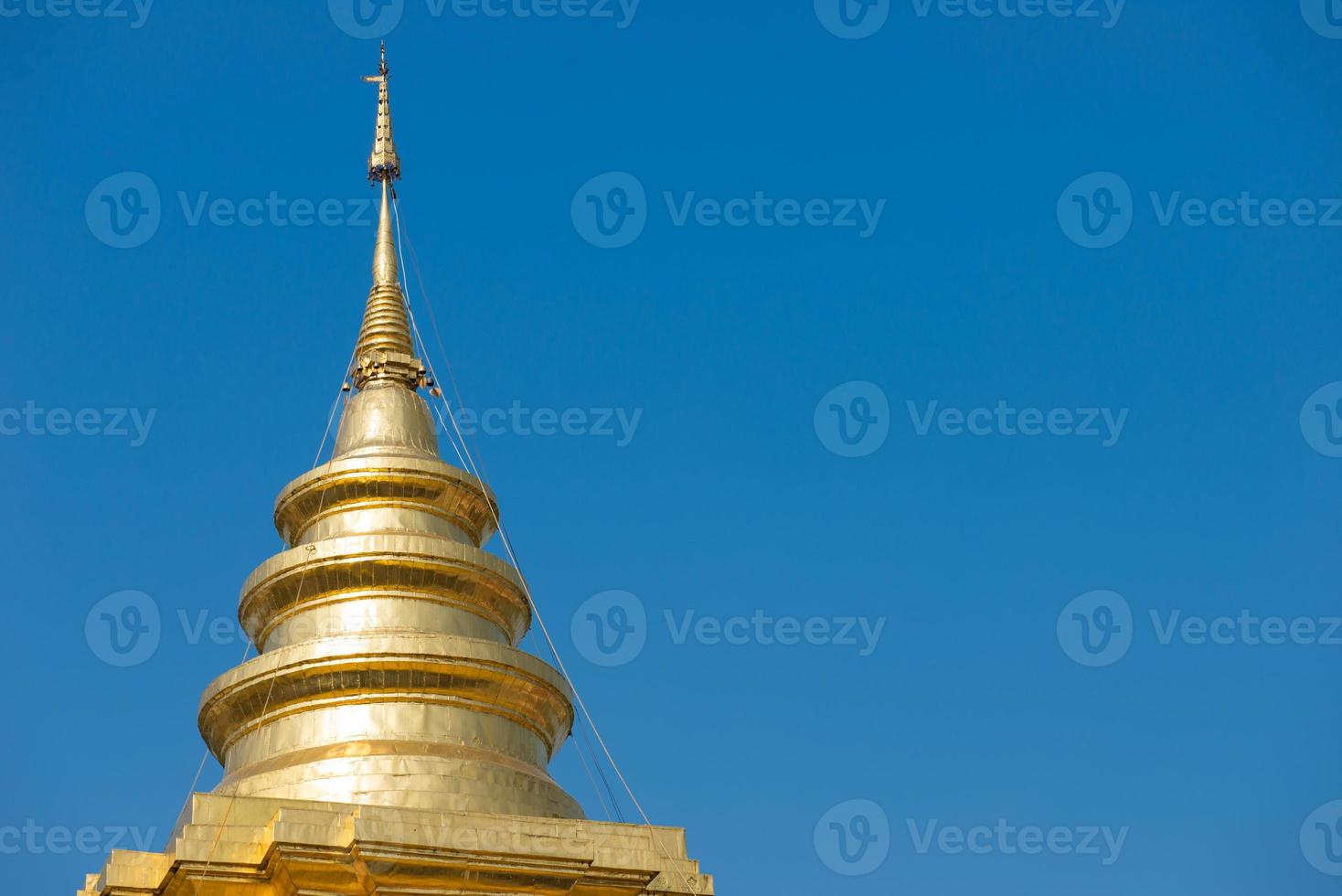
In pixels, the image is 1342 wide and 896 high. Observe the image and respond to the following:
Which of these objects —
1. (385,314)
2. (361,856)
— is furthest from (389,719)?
(385,314)

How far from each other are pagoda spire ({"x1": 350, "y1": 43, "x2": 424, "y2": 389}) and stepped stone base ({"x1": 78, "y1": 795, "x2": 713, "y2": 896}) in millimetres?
10019

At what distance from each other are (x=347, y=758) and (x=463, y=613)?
3.60m

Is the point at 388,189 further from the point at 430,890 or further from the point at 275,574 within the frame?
the point at 430,890

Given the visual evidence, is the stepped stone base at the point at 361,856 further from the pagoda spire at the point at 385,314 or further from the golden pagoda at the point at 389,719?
the pagoda spire at the point at 385,314

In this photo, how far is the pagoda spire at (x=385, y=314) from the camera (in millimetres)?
31984

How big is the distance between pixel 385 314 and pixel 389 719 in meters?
9.02

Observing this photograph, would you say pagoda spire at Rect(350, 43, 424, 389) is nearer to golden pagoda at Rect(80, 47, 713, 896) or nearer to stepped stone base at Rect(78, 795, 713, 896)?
golden pagoda at Rect(80, 47, 713, 896)

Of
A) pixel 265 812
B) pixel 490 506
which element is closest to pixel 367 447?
pixel 490 506

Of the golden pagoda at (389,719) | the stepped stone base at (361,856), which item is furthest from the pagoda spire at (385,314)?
the stepped stone base at (361,856)

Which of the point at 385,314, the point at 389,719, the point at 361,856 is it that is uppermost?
the point at 385,314

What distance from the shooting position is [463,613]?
2842 cm

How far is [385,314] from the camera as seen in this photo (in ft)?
108

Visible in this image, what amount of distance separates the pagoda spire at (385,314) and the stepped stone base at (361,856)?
10019 mm

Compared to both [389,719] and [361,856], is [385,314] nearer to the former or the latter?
[389,719]
